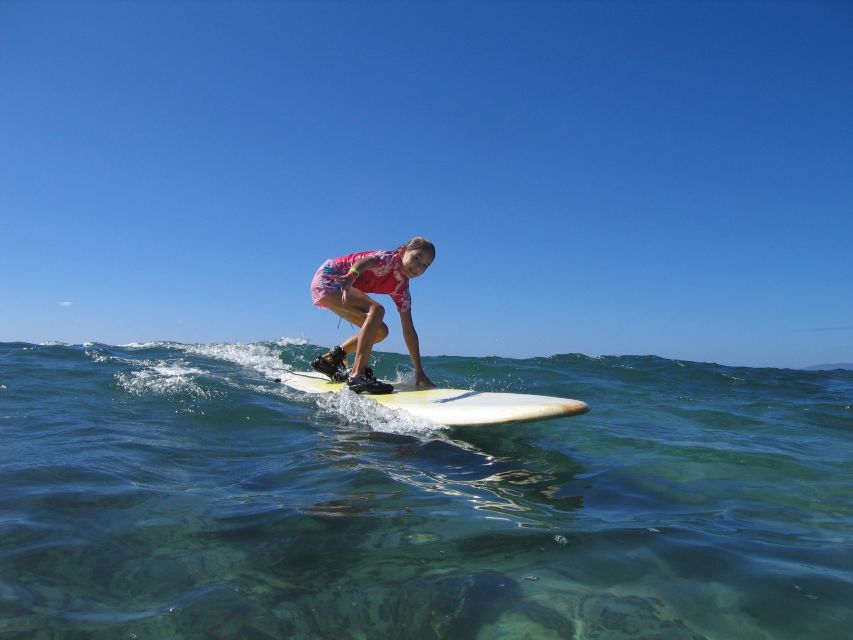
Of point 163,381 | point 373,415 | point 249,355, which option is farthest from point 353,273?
point 249,355

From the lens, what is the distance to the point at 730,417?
239 inches

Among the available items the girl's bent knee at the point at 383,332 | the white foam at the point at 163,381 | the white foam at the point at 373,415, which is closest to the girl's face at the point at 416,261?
the girl's bent knee at the point at 383,332

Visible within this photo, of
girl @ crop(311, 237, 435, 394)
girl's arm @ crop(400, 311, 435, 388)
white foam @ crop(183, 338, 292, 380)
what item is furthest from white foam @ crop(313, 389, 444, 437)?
white foam @ crop(183, 338, 292, 380)

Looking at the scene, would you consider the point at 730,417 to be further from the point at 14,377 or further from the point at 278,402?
the point at 14,377

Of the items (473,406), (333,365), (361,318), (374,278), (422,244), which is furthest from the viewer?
(333,365)

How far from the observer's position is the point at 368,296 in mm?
6242

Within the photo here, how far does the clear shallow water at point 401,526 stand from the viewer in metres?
1.73

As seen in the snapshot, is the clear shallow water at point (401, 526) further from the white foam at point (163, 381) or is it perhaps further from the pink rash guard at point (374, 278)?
the pink rash guard at point (374, 278)

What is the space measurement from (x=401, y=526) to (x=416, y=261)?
3.74m

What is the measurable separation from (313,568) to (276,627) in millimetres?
370

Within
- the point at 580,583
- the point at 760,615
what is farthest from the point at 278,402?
the point at 760,615

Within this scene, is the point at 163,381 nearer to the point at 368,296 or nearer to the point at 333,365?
the point at 333,365

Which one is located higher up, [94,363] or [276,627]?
[94,363]

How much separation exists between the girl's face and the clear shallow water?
5.11 feet
